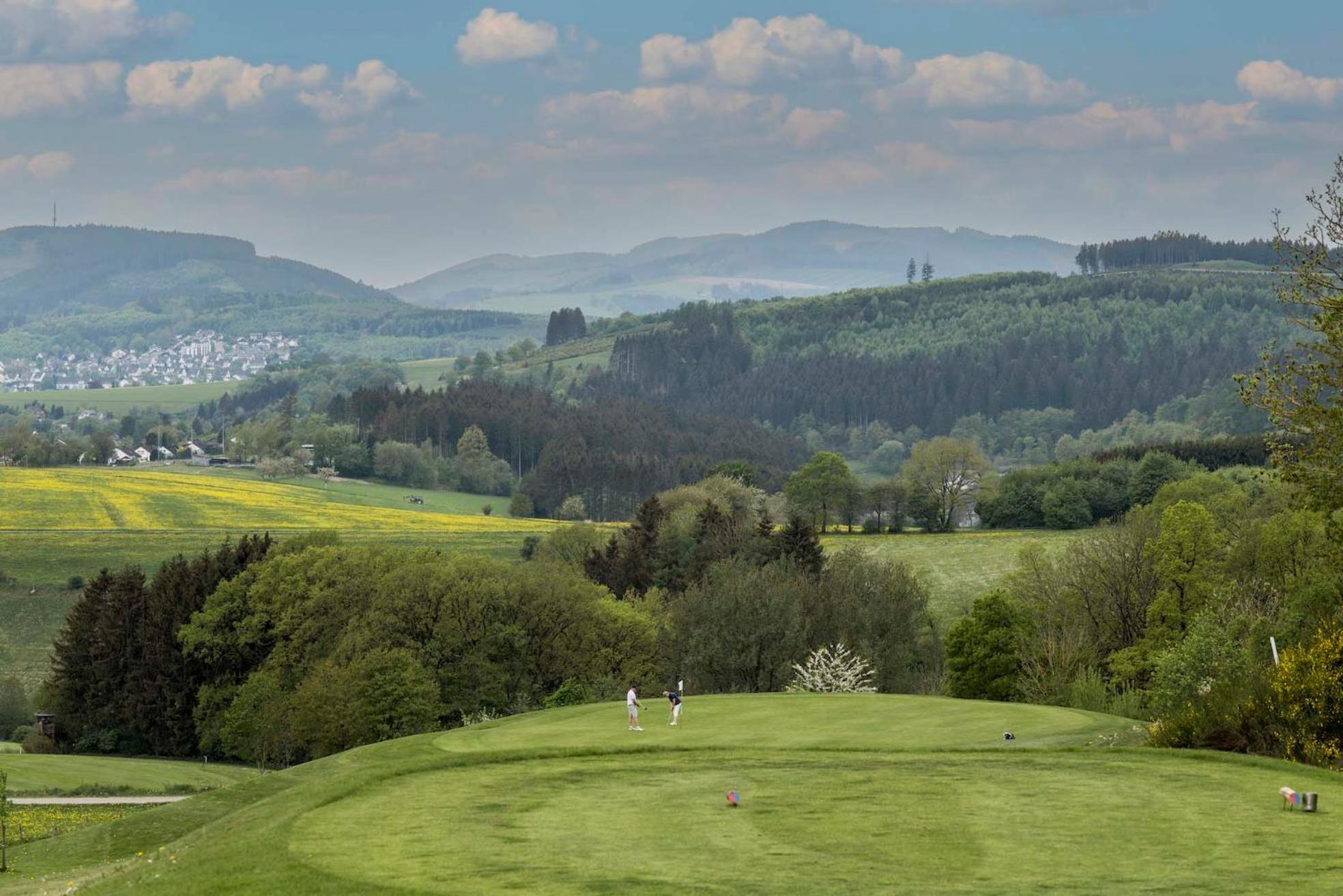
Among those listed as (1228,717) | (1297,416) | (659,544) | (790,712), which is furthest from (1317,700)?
(659,544)

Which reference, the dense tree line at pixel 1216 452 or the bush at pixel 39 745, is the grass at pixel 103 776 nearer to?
the bush at pixel 39 745

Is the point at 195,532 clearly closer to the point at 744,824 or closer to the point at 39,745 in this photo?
the point at 39,745

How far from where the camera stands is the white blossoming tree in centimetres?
6462

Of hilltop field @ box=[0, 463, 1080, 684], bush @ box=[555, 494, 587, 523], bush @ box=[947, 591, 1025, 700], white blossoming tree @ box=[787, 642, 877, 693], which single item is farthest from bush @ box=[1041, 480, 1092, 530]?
white blossoming tree @ box=[787, 642, 877, 693]

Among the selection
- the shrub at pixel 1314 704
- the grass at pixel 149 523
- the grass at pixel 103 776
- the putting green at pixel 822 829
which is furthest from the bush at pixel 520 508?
the shrub at pixel 1314 704

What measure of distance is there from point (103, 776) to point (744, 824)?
48.4 metres

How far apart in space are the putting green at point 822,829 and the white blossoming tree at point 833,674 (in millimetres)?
36440

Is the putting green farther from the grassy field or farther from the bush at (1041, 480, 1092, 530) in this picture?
the bush at (1041, 480, 1092, 530)

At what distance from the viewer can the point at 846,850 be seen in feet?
62.4

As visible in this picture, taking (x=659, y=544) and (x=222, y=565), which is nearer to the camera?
(x=222, y=565)

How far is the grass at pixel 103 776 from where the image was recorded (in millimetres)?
57625

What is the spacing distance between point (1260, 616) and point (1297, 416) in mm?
30868

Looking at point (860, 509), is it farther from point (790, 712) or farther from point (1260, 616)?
point (790, 712)

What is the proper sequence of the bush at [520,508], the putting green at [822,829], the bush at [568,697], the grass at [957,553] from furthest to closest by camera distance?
the bush at [520,508], the grass at [957,553], the bush at [568,697], the putting green at [822,829]
